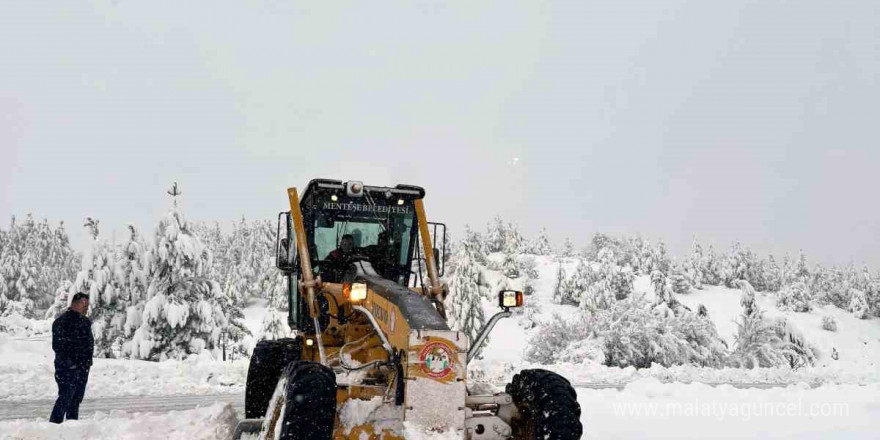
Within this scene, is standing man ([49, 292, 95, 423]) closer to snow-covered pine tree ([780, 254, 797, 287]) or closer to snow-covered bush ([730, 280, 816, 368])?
snow-covered bush ([730, 280, 816, 368])

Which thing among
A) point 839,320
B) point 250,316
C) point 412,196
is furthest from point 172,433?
point 839,320

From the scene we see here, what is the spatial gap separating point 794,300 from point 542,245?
56973 millimetres

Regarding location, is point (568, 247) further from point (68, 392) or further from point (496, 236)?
point (68, 392)

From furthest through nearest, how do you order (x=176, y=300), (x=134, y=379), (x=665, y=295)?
1. (x=665, y=295)
2. (x=176, y=300)
3. (x=134, y=379)

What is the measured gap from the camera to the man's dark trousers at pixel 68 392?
320 inches

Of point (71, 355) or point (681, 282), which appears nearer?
point (71, 355)

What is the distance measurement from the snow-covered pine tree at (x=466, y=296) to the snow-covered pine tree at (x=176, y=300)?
57.9 feet

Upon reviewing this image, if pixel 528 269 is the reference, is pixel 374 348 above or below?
above

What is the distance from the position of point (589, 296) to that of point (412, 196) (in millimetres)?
55159

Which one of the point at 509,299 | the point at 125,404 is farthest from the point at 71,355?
the point at 509,299

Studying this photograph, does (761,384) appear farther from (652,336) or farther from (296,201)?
(296,201)

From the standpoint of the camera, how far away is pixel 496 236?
106 m

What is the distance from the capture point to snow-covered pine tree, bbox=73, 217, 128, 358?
22078 mm

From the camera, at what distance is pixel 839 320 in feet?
227
